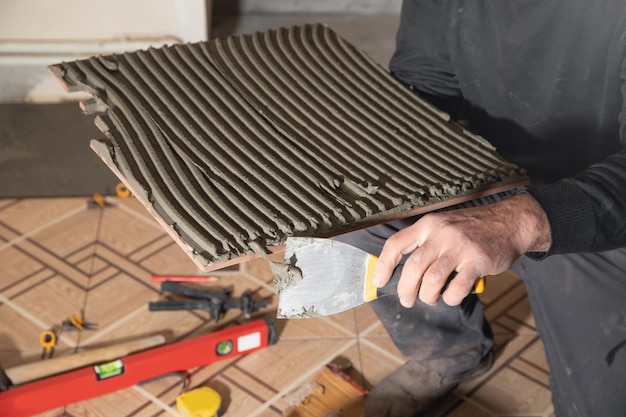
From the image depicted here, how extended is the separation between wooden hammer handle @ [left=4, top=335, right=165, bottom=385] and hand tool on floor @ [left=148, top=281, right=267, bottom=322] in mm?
185

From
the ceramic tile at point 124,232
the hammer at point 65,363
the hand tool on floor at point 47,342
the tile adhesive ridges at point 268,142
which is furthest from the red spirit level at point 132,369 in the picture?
Result: the tile adhesive ridges at point 268,142

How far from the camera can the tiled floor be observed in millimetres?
1749

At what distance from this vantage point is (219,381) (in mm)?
1767

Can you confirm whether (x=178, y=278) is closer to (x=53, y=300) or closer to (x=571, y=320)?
(x=53, y=300)

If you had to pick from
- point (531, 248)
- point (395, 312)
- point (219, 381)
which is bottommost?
point (219, 381)

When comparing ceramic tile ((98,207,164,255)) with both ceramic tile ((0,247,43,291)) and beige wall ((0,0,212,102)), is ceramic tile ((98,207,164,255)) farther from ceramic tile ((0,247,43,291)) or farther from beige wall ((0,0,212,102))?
beige wall ((0,0,212,102))

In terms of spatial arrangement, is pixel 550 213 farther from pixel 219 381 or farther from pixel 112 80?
pixel 219 381

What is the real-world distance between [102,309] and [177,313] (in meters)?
0.19

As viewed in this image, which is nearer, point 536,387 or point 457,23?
point 457,23

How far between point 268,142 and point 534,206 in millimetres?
479

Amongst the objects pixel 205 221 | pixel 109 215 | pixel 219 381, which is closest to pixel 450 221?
pixel 205 221

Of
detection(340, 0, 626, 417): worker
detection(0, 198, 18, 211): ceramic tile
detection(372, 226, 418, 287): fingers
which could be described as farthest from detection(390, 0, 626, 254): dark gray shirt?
detection(0, 198, 18, 211): ceramic tile

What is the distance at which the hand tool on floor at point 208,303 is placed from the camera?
1914mm

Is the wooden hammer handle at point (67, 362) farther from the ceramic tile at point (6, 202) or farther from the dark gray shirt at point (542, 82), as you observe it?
the dark gray shirt at point (542, 82)
